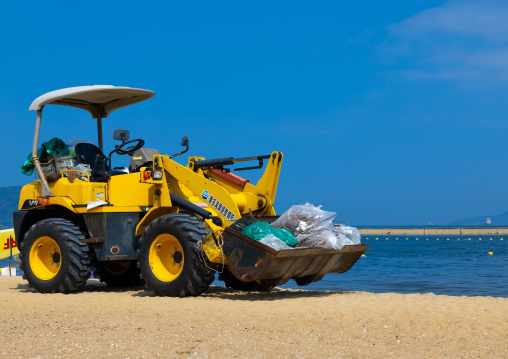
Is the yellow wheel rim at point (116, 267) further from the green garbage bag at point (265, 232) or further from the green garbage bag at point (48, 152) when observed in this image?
the green garbage bag at point (265, 232)

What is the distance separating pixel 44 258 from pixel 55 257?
0.35m

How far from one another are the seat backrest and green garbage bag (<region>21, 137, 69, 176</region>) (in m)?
0.23

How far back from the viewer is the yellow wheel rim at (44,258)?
424 inches

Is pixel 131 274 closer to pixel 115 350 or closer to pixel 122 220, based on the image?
pixel 122 220

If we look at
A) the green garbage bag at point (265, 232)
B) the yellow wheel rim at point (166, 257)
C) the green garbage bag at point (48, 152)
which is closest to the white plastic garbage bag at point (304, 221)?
the green garbage bag at point (265, 232)

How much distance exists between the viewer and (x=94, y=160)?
37.6 feet

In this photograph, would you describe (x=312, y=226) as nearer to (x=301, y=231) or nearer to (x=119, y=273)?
(x=301, y=231)

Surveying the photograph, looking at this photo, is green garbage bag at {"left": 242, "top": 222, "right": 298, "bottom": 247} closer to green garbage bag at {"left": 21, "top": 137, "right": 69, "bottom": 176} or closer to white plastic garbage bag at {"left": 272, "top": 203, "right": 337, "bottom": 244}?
white plastic garbage bag at {"left": 272, "top": 203, "right": 337, "bottom": 244}

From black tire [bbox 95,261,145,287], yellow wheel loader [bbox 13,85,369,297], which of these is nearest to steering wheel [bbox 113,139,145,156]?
yellow wheel loader [bbox 13,85,369,297]

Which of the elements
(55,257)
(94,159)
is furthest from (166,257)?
(94,159)

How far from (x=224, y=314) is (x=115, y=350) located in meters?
2.18

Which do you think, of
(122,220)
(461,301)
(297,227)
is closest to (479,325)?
(461,301)

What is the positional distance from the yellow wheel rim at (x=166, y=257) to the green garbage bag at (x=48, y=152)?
2.74 metres

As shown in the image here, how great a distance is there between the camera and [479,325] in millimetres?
6977
